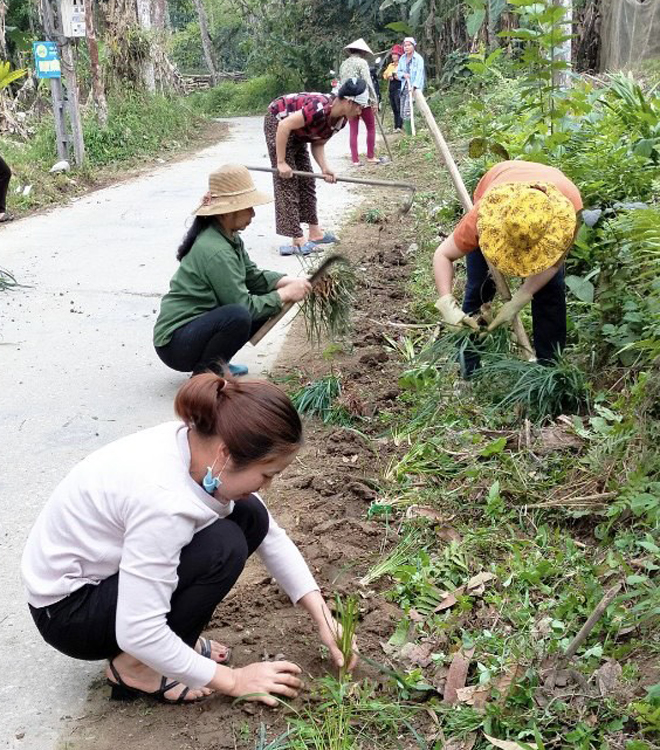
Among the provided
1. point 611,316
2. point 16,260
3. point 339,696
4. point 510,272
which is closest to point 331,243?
point 16,260

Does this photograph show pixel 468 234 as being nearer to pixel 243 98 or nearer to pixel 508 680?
pixel 508 680

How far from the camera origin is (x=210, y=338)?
4.64 m

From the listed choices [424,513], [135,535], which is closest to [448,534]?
[424,513]

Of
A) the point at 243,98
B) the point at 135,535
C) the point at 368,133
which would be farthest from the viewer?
the point at 243,98

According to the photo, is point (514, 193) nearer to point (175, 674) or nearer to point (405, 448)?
point (405, 448)

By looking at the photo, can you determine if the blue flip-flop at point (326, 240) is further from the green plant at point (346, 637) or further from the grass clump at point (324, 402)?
the green plant at point (346, 637)

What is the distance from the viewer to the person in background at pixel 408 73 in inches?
595

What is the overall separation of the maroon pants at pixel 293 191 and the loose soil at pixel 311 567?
2317mm

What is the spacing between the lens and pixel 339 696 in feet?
8.38

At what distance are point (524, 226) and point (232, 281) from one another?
1.65 meters

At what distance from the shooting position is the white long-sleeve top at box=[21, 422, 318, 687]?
2.21 metres

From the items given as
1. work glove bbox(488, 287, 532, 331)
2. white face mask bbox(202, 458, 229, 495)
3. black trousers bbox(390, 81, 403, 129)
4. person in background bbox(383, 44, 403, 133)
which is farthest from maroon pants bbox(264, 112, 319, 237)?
black trousers bbox(390, 81, 403, 129)

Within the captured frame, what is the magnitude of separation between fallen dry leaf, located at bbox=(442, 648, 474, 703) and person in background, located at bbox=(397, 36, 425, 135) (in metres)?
13.6

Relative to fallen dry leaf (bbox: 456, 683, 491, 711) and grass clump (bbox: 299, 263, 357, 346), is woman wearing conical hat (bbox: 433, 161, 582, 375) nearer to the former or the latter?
grass clump (bbox: 299, 263, 357, 346)
